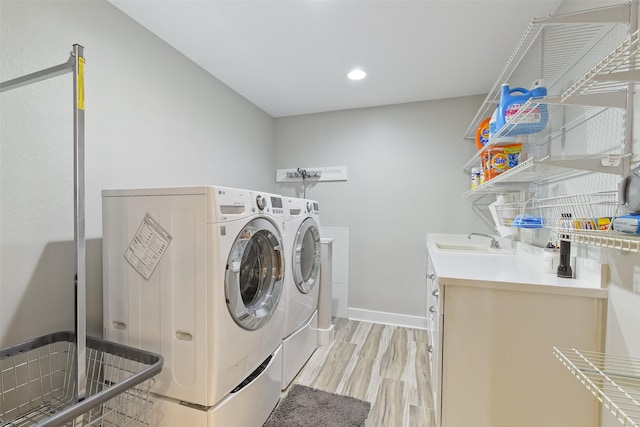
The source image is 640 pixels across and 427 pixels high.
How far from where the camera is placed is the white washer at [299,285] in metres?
1.75

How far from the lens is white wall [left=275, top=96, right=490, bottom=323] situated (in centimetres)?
267

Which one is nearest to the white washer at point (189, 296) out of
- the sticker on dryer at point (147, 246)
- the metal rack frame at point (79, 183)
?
the sticker on dryer at point (147, 246)

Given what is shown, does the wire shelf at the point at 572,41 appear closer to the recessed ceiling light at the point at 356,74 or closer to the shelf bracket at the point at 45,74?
the recessed ceiling light at the point at 356,74

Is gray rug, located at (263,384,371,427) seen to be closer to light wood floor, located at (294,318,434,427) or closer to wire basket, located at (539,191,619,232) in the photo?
light wood floor, located at (294,318,434,427)

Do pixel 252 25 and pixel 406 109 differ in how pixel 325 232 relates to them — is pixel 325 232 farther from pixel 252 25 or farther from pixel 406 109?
pixel 252 25

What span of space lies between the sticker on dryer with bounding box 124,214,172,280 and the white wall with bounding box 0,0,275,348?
15.7 inches

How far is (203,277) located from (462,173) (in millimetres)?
2521

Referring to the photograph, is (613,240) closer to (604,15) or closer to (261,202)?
(604,15)

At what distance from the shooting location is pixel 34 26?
1213 mm

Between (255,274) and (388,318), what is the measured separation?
6.12 feet

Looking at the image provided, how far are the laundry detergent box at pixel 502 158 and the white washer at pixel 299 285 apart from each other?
1228 mm

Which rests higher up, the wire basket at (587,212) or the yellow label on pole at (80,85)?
the yellow label on pole at (80,85)

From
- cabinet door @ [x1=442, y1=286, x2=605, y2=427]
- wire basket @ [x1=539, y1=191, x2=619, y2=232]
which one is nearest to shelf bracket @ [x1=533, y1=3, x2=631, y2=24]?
wire basket @ [x1=539, y1=191, x2=619, y2=232]

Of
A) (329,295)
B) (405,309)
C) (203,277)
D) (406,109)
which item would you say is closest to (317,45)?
(406,109)
